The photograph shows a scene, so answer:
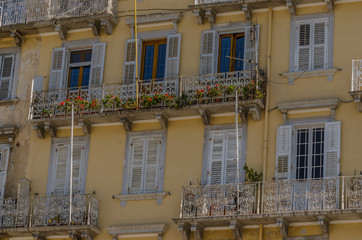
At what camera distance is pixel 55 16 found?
1384 inches

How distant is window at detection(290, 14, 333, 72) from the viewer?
32.1 meters

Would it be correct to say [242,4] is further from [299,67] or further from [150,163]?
[150,163]

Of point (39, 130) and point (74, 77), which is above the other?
point (74, 77)

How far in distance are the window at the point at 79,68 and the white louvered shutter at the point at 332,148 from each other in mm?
8067

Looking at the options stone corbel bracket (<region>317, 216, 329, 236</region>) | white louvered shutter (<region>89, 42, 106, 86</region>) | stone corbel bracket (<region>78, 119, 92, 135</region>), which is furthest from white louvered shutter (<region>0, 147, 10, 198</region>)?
stone corbel bracket (<region>317, 216, 329, 236</region>)

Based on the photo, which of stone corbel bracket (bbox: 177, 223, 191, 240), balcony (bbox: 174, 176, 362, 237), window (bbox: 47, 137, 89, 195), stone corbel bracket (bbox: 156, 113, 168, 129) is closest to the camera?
balcony (bbox: 174, 176, 362, 237)

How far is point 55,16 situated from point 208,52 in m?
5.29

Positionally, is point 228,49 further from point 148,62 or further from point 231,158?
point 231,158

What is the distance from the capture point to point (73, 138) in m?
33.9

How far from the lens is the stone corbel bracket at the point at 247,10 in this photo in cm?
3281

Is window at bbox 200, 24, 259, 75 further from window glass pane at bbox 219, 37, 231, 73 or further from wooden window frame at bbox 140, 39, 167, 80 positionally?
wooden window frame at bbox 140, 39, 167, 80

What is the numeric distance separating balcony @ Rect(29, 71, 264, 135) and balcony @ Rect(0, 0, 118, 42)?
2.11 m

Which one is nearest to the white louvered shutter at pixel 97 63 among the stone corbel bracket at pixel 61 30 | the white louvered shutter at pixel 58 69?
the white louvered shutter at pixel 58 69

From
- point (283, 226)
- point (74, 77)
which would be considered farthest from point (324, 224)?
point (74, 77)
